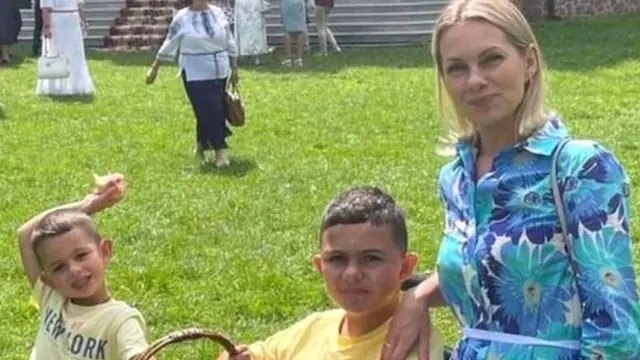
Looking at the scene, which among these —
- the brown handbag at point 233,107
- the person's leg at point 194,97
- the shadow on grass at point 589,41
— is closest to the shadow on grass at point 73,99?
the person's leg at point 194,97

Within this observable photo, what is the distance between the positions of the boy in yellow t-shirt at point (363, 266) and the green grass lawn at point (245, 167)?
8.57ft

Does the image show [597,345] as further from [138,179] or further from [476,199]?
[138,179]

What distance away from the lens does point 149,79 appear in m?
11.6

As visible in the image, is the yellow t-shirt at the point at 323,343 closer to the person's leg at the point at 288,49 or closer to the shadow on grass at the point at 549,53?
the shadow on grass at the point at 549,53

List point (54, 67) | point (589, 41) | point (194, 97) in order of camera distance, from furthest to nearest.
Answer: point (589, 41)
point (54, 67)
point (194, 97)

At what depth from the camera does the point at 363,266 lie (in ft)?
11.6

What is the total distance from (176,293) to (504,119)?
4637mm

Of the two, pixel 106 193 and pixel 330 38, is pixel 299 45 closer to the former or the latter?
pixel 330 38

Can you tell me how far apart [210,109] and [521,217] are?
332 inches

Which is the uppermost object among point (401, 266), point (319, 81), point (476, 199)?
point (476, 199)

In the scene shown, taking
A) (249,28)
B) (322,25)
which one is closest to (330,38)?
(322,25)

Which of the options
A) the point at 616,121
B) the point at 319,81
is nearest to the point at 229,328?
the point at 616,121

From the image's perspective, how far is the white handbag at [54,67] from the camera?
15844 mm

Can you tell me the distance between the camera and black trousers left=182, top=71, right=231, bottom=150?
11109 mm
